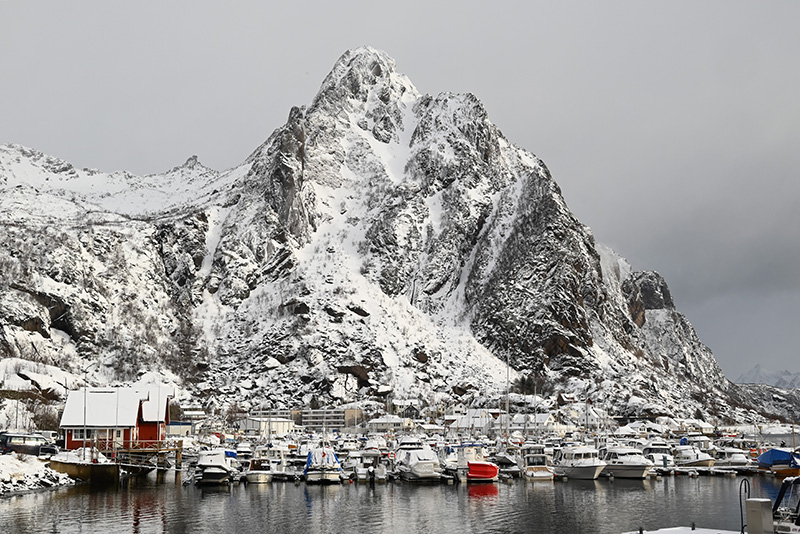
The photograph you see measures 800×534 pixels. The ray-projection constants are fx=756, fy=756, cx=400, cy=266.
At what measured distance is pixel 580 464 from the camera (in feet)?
299

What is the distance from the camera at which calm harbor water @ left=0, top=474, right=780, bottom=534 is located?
183 feet

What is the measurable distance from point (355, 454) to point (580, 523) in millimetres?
50235

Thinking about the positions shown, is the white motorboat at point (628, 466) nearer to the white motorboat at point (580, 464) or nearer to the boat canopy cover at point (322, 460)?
the white motorboat at point (580, 464)

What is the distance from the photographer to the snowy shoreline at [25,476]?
74.4 meters

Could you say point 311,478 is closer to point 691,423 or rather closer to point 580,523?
point 580,523

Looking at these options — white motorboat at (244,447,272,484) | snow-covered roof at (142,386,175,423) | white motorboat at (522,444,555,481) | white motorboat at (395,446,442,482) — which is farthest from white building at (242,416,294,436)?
white motorboat at (522,444,555,481)

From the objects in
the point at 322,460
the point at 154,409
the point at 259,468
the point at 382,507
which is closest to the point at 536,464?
the point at 322,460

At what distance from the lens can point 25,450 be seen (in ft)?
297

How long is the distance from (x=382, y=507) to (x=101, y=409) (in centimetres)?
5011

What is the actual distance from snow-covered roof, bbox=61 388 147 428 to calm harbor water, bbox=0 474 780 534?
1253 cm

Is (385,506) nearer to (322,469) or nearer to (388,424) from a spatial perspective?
(322,469)

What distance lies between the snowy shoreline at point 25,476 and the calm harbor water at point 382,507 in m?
2.54

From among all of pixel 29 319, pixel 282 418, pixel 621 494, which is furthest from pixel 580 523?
pixel 29 319

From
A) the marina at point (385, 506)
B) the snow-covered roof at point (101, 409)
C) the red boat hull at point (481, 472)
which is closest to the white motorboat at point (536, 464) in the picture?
the marina at point (385, 506)
